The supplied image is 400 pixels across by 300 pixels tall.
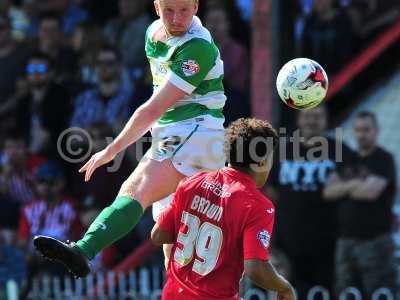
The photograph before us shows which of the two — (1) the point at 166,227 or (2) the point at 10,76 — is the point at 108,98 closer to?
(2) the point at 10,76

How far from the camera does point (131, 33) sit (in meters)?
14.4

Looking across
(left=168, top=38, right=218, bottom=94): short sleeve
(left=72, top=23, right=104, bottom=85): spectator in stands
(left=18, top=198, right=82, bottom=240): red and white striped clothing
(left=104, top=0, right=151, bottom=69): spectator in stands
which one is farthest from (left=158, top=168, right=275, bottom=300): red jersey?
(left=72, top=23, right=104, bottom=85): spectator in stands

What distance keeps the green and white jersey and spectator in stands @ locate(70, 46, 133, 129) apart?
5.43 m

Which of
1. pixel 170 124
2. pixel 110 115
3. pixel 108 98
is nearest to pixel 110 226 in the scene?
pixel 170 124

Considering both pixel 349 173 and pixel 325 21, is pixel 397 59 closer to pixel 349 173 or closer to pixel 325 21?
pixel 325 21

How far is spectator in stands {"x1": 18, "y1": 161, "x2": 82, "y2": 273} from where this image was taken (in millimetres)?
13086

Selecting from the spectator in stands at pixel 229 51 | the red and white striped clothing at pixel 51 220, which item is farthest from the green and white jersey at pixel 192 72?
the red and white striped clothing at pixel 51 220

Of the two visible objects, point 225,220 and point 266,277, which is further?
point 225,220

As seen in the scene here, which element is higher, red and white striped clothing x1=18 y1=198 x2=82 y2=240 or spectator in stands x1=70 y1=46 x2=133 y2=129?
spectator in stands x1=70 y1=46 x2=133 y2=129

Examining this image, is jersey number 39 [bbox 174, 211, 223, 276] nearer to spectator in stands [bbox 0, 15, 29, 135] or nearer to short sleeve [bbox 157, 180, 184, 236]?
short sleeve [bbox 157, 180, 184, 236]

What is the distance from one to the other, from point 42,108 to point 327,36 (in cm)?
355

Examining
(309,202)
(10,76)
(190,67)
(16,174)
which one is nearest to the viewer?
(190,67)

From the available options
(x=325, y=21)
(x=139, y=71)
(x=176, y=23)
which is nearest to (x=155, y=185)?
(x=176, y=23)

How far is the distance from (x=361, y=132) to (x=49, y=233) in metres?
3.48
